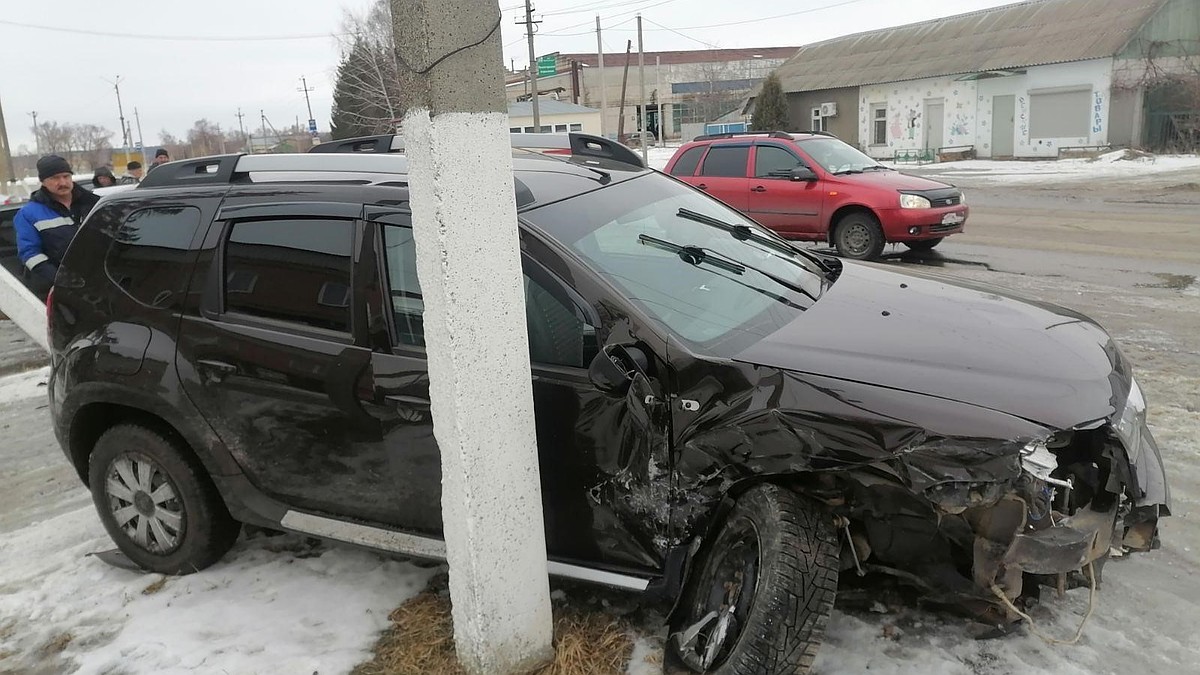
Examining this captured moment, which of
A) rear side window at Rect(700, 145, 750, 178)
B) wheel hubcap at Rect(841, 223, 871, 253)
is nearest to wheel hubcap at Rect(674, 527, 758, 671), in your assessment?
wheel hubcap at Rect(841, 223, 871, 253)

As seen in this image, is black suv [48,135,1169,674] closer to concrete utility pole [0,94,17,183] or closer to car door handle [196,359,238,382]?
car door handle [196,359,238,382]

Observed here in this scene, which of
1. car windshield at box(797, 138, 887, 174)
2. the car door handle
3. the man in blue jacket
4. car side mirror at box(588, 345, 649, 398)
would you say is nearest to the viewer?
car side mirror at box(588, 345, 649, 398)

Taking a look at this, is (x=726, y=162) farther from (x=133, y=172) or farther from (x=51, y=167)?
(x=133, y=172)

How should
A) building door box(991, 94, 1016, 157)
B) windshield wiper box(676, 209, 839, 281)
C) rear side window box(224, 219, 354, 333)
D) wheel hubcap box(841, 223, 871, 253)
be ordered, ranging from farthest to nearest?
building door box(991, 94, 1016, 157), wheel hubcap box(841, 223, 871, 253), windshield wiper box(676, 209, 839, 281), rear side window box(224, 219, 354, 333)

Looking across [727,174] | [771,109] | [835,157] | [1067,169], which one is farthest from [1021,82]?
[727,174]

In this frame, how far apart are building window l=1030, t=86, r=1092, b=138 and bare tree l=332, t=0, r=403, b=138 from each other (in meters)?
30.8

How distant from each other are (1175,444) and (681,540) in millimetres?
3181

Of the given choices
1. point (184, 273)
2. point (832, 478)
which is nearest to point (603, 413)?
point (832, 478)

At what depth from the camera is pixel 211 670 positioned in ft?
10.3

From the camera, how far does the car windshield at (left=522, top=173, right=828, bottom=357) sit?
3035 mm

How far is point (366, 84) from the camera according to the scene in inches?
1967

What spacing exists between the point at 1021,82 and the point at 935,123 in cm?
408

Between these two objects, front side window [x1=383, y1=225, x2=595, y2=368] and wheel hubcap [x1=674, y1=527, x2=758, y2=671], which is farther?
front side window [x1=383, y1=225, x2=595, y2=368]

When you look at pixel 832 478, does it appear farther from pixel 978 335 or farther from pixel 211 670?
pixel 211 670
